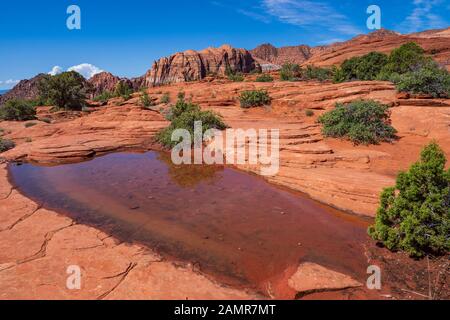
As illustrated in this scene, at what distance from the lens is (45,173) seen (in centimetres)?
939

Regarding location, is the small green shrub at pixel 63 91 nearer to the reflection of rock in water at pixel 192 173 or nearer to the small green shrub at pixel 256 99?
the small green shrub at pixel 256 99

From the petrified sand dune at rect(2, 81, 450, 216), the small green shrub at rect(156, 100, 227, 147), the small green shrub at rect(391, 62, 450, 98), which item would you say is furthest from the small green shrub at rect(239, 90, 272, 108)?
the small green shrub at rect(391, 62, 450, 98)

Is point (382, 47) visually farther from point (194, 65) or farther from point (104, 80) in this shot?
point (104, 80)

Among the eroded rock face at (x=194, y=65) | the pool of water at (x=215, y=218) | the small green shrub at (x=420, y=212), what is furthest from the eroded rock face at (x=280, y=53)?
the small green shrub at (x=420, y=212)

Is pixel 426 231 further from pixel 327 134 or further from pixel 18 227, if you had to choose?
pixel 327 134

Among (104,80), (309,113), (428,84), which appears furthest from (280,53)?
(428,84)

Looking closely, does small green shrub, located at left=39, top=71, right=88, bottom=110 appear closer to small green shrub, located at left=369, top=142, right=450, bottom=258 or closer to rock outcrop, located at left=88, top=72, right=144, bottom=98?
small green shrub, located at left=369, top=142, right=450, bottom=258

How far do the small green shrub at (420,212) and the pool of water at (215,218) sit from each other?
23.8 inches

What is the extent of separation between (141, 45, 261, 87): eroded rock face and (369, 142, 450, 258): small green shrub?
260 feet

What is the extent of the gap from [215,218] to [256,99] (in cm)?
1371

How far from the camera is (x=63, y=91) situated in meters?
28.2

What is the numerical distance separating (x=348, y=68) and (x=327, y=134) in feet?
62.1

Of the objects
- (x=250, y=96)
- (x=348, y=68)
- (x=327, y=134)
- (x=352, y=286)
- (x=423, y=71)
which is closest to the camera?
(x=352, y=286)
